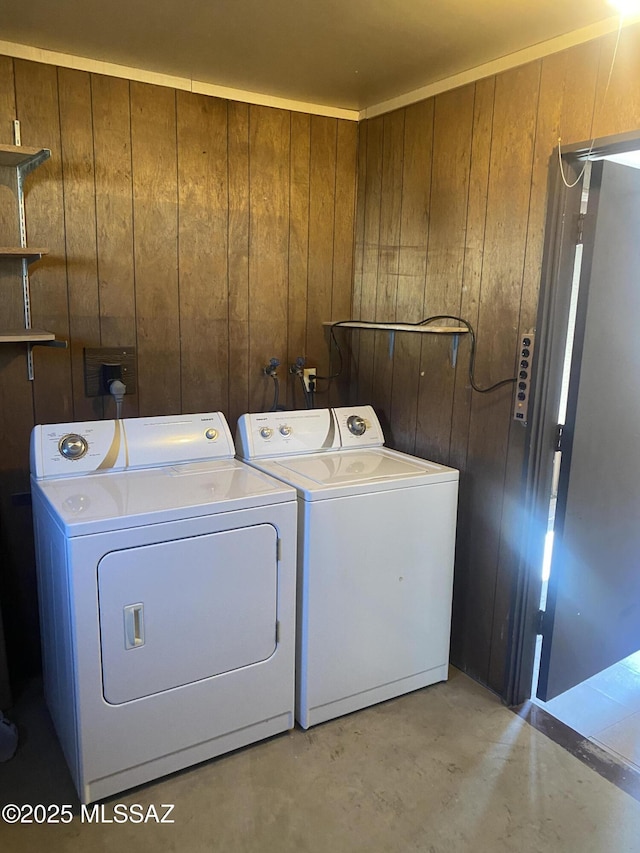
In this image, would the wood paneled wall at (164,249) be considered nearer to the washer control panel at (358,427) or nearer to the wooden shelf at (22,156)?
the wooden shelf at (22,156)

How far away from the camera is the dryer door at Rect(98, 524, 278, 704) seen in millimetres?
1812

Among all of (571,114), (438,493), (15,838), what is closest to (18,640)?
(15,838)

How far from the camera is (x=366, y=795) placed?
1.94 meters

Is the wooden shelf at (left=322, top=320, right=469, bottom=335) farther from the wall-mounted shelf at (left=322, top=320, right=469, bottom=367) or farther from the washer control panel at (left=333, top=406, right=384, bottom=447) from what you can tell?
the washer control panel at (left=333, top=406, right=384, bottom=447)

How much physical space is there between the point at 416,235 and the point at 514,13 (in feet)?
2.96

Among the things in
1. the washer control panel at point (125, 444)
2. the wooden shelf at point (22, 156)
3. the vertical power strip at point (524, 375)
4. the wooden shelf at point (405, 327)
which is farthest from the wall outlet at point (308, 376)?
the wooden shelf at point (22, 156)

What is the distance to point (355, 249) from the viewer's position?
304 centimetres

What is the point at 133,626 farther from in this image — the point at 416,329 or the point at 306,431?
the point at 416,329

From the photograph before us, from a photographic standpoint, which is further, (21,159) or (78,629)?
(21,159)

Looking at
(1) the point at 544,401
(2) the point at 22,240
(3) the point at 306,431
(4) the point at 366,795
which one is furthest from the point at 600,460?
(2) the point at 22,240

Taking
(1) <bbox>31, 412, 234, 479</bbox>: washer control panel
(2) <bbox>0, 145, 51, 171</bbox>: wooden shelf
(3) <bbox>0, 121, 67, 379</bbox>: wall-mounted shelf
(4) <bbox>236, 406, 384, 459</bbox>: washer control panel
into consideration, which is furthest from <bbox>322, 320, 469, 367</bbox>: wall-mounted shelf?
(2) <bbox>0, 145, 51, 171</bbox>: wooden shelf

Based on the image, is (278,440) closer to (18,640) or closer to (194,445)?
(194,445)

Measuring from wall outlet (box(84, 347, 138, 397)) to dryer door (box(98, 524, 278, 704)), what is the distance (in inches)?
36.6

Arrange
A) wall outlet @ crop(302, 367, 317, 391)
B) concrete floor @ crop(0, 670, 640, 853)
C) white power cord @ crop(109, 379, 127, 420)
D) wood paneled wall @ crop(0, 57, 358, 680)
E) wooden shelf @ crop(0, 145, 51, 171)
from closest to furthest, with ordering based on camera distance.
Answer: concrete floor @ crop(0, 670, 640, 853), wooden shelf @ crop(0, 145, 51, 171), wood paneled wall @ crop(0, 57, 358, 680), white power cord @ crop(109, 379, 127, 420), wall outlet @ crop(302, 367, 317, 391)
